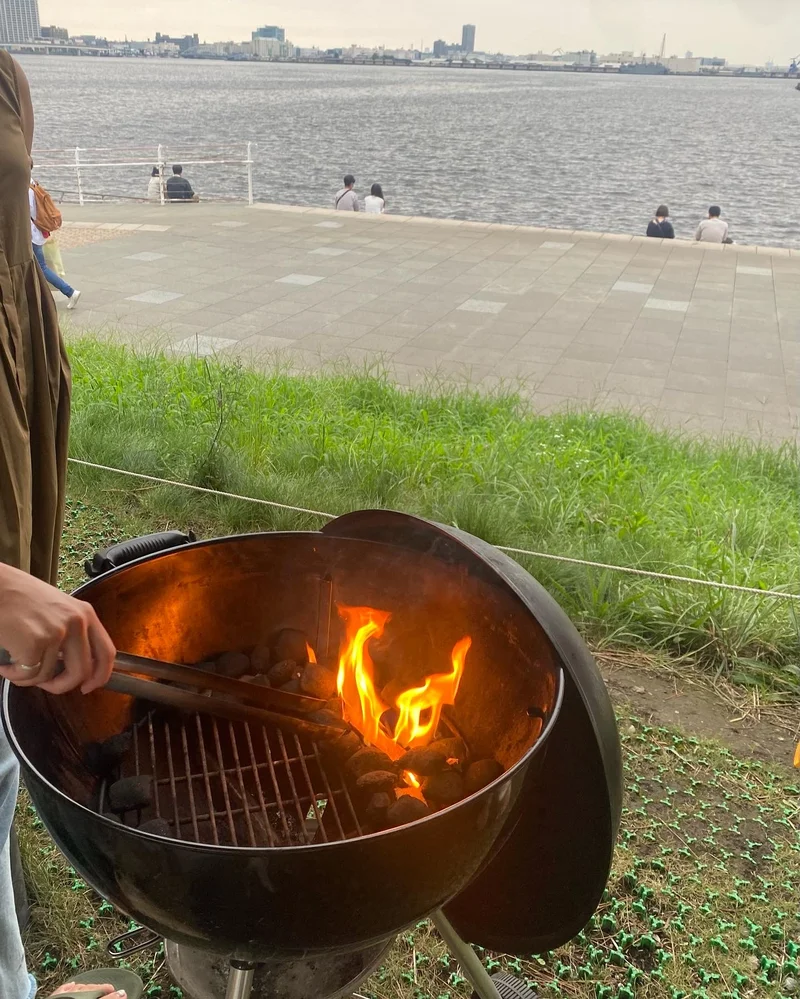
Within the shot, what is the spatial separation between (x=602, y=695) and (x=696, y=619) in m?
1.84

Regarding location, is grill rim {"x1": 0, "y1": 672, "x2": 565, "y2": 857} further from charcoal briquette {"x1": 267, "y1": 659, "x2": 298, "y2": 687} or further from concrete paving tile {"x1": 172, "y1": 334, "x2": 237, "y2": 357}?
concrete paving tile {"x1": 172, "y1": 334, "x2": 237, "y2": 357}

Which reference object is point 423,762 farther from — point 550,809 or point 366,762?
point 550,809

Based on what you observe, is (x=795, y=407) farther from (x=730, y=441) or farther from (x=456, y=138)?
(x=456, y=138)

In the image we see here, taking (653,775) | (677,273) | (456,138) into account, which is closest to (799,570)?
(653,775)

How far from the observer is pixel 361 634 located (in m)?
1.80

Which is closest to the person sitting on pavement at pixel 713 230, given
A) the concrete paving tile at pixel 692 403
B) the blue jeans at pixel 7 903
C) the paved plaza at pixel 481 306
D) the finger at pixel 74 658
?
the paved plaza at pixel 481 306

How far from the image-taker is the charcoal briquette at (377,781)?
1.51 meters

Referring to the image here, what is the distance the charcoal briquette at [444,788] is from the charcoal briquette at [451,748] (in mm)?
73

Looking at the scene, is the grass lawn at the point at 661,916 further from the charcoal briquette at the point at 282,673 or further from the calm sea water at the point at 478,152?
the calm sea water at the point at 478,152

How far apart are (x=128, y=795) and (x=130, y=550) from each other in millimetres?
535

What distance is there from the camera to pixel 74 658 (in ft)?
3.51

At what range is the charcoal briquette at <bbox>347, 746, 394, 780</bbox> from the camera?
156 centimetres

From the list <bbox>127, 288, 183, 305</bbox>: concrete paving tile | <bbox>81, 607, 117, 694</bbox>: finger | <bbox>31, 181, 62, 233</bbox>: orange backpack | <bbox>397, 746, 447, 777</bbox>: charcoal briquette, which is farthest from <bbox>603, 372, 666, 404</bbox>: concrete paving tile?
<bbox>81, 607, 117, 694</bbox>: finger

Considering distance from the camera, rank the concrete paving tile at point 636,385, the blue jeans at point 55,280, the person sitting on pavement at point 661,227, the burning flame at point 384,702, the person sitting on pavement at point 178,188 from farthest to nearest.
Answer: the person sitting on pavement at point 178,188
the person sitting on pavement at point 661,227
the blue jeans at point 55,280
the concrete paving tile at point 636,385
the burning flame at point 384,702
